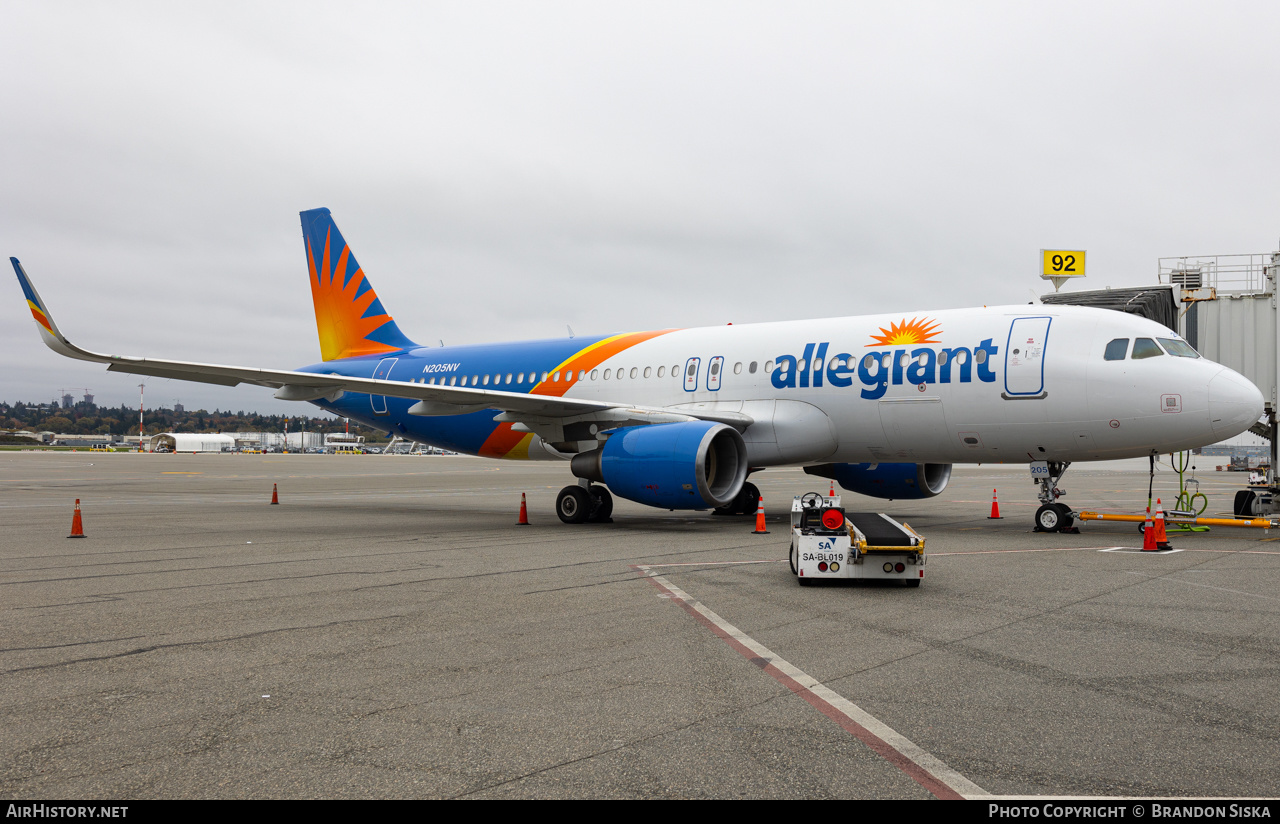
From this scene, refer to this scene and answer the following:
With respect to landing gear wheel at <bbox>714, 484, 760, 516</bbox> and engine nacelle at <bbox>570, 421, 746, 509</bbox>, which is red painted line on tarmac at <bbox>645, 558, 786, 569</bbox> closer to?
engine nacelle at <bbox>570, 421, 746, 509</bbox>

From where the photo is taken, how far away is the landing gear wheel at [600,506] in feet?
55.7

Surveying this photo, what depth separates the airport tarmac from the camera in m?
3.81

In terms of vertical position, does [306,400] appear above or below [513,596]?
above

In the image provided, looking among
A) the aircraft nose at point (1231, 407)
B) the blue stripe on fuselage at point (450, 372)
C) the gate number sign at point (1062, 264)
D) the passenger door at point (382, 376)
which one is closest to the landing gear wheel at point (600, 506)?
the blue stripe on fuselage at point (450, 372)

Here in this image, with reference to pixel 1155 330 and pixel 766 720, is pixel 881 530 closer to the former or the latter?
pixel 766 720

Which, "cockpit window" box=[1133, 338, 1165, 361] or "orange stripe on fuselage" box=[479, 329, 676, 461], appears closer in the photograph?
"cockpit window" box=[1133, 338, 1165, 361]

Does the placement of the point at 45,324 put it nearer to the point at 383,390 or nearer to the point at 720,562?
the point at 383,390

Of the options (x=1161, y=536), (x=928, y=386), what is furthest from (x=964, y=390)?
(x=1161, y=536)

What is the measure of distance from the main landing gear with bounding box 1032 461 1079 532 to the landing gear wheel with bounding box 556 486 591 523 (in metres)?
7.83

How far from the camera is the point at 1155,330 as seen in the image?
13539 mm

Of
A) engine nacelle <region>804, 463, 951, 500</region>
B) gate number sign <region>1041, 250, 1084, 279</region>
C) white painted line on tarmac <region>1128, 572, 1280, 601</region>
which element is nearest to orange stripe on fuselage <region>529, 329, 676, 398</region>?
engine nacelle <region>804, 463, 951, 500</region>

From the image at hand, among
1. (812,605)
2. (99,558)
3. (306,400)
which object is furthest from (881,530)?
(306,400)

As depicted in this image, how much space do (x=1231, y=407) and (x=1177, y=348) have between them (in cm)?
117
